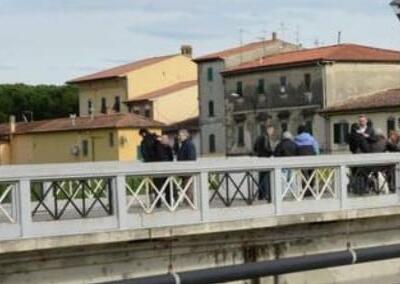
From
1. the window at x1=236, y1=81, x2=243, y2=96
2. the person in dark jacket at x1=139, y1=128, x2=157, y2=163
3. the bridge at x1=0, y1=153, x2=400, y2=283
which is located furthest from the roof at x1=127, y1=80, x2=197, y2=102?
the bridge at x1=0, y1=153, x2=400, y2=283

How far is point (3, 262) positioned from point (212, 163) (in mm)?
3324

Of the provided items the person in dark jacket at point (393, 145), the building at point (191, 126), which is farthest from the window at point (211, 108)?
the person in dark jacket at point (393, 145)

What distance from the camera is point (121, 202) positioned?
483 inches

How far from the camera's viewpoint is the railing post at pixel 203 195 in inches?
516

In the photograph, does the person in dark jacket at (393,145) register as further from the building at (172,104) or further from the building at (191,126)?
the building at (172,104)

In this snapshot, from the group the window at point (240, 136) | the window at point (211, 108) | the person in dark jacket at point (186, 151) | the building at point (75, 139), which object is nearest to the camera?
the person in dark jacket at point (186, 151)

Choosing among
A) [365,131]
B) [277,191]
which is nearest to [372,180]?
[277,191]

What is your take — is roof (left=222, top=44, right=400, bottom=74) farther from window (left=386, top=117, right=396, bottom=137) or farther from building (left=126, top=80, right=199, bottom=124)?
building (left=126, top=80, right=199, bottom=124)

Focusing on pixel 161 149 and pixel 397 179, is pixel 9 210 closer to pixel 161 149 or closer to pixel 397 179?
pixel 161 149

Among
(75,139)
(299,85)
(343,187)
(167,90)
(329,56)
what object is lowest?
(343,187)

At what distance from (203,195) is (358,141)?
636cm

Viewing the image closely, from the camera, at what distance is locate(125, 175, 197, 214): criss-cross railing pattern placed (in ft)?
41.8

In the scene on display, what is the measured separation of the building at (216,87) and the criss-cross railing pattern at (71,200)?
2716 inches

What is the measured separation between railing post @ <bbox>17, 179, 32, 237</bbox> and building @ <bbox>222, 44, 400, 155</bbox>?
192 feet
